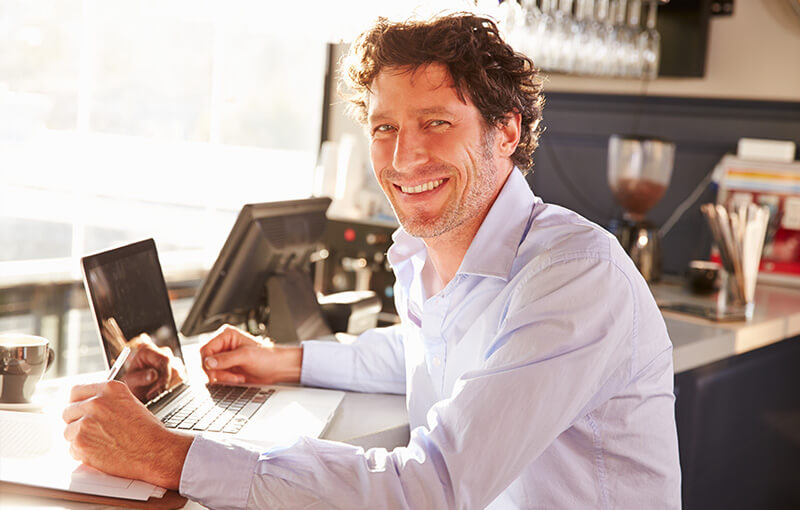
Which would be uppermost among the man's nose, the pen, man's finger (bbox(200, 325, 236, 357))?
the man's nose

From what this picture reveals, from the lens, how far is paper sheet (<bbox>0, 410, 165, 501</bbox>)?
1.14 meters

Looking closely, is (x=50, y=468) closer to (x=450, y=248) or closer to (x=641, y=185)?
(x=450, y=248)

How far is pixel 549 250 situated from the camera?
1.36 m

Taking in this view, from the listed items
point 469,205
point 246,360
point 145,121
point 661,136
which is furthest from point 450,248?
point 145,121

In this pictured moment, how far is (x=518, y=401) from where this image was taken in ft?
3.90

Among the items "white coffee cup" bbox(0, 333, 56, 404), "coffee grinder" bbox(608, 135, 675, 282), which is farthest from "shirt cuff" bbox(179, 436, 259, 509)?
"coffee grinder" bbox(608, 135, 675, 282)

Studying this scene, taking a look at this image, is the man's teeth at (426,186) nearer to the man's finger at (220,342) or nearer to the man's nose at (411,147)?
the man's nose at (411,147)

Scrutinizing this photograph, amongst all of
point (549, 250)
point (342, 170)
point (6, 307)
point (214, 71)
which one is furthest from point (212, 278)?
point (214, 71)

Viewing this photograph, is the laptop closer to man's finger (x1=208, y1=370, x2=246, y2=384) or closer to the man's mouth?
man's finger (x1=208, y1=370, x2=246, y2=384)

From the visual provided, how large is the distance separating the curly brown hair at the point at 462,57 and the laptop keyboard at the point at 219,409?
61cm

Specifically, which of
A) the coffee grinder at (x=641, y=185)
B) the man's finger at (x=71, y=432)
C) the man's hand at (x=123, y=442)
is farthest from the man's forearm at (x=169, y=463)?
the coffee grinder at (x=641, y=185)

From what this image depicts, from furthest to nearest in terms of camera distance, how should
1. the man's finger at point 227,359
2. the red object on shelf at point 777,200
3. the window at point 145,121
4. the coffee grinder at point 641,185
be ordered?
the window at point 145,121 < the red object on shelf at point 777,200 < the coffee grinder at point 641,185 < the man's finger at point 227,359

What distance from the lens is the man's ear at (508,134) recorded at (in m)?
1.60

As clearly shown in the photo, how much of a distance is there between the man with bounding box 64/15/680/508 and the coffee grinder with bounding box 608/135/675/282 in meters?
1.62
